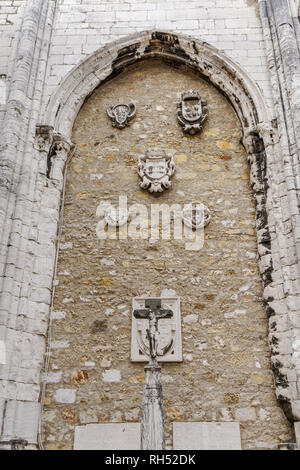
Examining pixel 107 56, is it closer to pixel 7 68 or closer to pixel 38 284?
pixel 7 68

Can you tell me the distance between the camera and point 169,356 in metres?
4.40

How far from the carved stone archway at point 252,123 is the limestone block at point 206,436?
21.8 inches

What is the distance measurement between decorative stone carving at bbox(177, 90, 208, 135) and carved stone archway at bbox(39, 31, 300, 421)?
39 cm

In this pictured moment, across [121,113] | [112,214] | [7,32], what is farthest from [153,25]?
[112,214]

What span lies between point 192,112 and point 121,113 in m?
0.95

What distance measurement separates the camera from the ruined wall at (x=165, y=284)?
425 centimetres

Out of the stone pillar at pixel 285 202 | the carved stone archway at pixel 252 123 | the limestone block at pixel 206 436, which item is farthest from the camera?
the carved stone archway at pixel 252 123

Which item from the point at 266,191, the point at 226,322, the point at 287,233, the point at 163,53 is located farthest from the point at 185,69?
the point at 226,322

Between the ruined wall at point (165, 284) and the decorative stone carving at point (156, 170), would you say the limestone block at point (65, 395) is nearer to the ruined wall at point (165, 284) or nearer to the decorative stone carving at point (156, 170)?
the ruined wall at point (165, 284)

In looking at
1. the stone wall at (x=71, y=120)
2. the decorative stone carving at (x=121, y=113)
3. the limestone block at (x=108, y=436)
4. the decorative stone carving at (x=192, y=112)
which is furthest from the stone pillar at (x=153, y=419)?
the decorative stone carving at (x=121, y=113)

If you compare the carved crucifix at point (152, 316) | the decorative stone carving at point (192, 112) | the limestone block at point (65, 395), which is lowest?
the limestone block at point (65, 395)

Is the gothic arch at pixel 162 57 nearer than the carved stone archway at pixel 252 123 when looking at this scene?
No

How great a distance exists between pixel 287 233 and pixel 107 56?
11.6 ft

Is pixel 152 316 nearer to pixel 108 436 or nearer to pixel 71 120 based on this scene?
pixel 108 436
